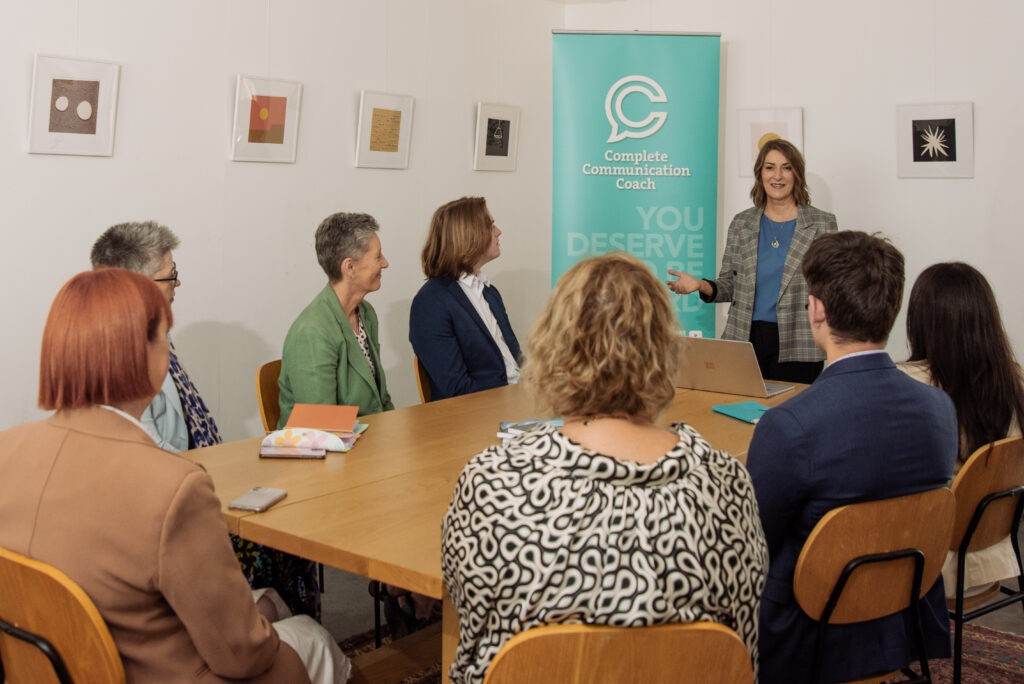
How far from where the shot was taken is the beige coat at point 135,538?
165cm

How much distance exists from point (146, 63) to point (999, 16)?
3987 mm

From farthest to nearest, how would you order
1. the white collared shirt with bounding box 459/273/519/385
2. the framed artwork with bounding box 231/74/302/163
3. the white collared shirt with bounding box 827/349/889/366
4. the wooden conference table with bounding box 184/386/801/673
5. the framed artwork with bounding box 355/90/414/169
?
the framed artwork with bounding box 355/90/414/169 → the framed artwork with bounding box 231/74/302/163 → the white collared shirt with bounding box 459/273/519/385 → the white collared shirt with bounding box 827/349/889/366 → the wooden conference table with bounding box 184/386/801/673

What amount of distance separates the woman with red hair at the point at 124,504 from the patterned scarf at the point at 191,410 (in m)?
1.32

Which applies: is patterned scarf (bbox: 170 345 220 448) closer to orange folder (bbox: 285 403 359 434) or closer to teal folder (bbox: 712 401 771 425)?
orange folder (bbox: 285 403 359 434)

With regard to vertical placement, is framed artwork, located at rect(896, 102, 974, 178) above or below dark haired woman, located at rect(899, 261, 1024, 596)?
above

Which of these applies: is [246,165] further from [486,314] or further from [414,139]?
[486,314]

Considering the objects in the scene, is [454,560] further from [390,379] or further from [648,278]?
[390,379]

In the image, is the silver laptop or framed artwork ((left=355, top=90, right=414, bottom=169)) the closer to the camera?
the silver laptop

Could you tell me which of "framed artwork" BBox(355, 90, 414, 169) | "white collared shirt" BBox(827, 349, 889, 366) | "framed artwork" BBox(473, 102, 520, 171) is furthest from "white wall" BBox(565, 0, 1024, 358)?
"white collared shirt" BBox(827, 349, 889, 366)

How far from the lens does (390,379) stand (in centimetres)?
554

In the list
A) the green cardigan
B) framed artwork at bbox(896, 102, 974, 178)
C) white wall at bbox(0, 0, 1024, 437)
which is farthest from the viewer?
framed artwork at bbox(896, 102, 974, 178)

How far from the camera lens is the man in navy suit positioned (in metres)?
2.13

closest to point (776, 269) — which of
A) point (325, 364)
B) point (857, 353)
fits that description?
point (325, 364)

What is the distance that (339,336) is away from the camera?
3480 mm
